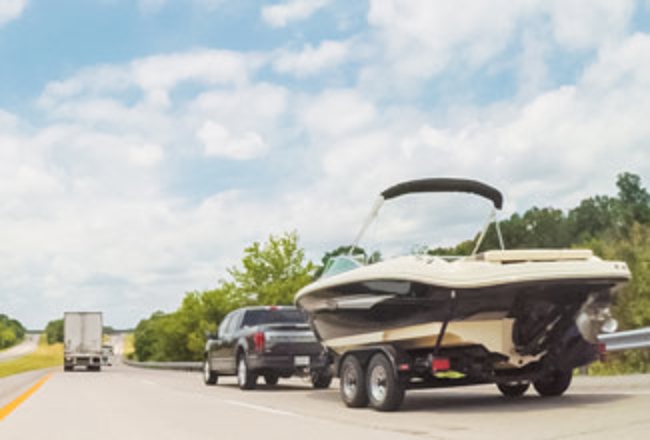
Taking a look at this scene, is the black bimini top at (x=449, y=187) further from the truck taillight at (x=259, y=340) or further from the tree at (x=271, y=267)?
the tree at (x=271, y=267)

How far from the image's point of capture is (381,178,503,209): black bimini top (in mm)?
12414

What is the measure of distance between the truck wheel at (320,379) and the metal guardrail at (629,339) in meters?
5.90

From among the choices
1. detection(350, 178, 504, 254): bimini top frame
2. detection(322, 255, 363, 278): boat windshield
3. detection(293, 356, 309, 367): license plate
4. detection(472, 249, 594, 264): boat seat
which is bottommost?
detection(293, 356, 309, 367): license plate

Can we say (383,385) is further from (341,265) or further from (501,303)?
(341,265)

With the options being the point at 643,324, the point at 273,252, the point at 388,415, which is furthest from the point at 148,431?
the point at 273,252

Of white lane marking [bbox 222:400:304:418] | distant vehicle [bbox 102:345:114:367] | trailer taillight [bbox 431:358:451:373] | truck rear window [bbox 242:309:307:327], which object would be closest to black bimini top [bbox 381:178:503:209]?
trailer taillight [bbox 431:358:451:373]

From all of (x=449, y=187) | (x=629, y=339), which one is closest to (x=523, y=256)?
(x=449, y=187)

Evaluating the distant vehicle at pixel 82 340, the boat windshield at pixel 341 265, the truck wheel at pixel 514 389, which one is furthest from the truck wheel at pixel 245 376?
the distant vehicle at pixel 82 340

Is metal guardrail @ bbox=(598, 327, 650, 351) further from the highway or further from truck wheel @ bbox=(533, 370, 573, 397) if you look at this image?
truck wheel @ bbox=(533, 370, 573, 397)

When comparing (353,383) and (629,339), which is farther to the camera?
(629,339)

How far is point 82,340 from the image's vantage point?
47.1 m

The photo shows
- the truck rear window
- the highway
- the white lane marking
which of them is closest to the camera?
the highway

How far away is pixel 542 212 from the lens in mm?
101438

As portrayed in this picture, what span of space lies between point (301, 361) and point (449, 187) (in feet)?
20.3
